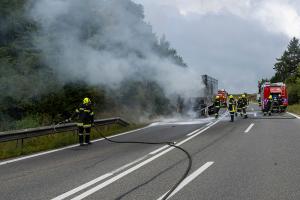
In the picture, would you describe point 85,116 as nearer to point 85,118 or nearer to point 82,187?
point 85,118

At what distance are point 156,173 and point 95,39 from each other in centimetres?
1327

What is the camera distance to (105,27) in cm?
2002

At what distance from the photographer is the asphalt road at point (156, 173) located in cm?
613

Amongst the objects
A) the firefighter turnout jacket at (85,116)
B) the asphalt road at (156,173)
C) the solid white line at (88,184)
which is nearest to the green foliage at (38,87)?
the firefighter turnout jacket at (85,116)

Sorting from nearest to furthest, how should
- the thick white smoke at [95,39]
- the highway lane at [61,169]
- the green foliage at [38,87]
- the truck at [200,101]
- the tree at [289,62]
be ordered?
the highway lane at [61,169] → the thick white smoke at [95,39] → the green foliage at [38,87] → the truck at [200,101] → the tree at [289,62]

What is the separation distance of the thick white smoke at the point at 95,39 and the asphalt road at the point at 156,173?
29.2 feet

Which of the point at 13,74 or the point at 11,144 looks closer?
the point at 11,144

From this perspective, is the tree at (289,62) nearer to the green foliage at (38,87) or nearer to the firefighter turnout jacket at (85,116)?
the green foliage at (38,87)

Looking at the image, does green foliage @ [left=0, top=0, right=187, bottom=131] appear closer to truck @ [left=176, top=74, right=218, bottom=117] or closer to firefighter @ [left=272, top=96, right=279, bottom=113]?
truck @ [left=176, top=74, right=218, bottom=117]

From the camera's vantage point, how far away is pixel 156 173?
769 centimetres

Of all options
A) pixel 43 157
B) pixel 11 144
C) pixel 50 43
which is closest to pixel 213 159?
pixel 43 157

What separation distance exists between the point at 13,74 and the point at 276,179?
1905 cm

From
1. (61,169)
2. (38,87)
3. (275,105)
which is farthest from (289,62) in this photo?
(61,169)

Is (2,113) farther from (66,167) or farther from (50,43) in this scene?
(66,167)
